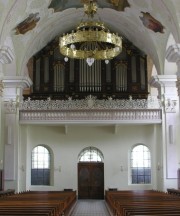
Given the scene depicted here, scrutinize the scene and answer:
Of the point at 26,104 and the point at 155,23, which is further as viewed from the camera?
the point at 26,104

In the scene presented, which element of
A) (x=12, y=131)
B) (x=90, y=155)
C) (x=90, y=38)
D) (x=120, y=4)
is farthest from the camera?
(x=90, y=155)

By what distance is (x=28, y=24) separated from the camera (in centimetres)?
1964

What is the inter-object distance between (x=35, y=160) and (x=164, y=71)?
8792mm

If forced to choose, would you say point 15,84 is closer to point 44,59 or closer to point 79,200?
point 44,59

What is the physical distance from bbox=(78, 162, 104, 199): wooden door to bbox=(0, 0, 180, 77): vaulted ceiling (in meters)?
6.62

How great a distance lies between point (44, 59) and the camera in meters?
25.0

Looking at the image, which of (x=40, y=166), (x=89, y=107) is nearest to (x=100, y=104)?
(x=89, y=107)

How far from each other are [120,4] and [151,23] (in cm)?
166

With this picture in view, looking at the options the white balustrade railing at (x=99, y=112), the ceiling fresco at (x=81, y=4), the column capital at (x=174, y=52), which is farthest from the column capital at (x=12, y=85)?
the column capital at (x=174, y=52)

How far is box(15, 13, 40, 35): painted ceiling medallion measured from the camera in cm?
1900

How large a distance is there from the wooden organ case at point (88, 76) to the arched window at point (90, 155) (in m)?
3.01

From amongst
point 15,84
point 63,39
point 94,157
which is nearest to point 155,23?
point 63,39

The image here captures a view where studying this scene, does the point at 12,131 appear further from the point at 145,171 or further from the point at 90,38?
the point at 90,38

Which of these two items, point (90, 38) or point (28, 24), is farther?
point (28, 24)
